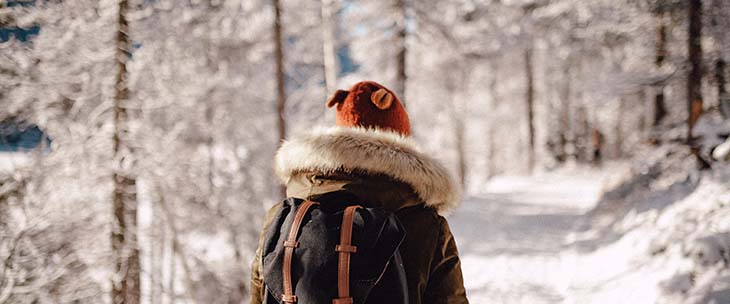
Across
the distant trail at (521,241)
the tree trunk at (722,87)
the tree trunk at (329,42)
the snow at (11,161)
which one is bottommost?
the distant trail at (521,241)

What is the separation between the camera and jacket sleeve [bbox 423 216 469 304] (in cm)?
205

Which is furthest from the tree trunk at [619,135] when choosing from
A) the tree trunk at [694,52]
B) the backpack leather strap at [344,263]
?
the backpack leather strap at [344,263]

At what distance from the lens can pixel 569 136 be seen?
25312 millimetres

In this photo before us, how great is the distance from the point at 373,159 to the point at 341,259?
48 cm

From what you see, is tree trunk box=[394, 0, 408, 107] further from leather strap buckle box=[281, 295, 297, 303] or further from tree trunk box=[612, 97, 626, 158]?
tree trunk box=[612, 97, 626, 158]

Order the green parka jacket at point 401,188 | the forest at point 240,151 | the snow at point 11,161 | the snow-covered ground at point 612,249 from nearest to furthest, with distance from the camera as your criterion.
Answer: the green parka jacket at point 401,188
the snow at point 11,161
the snow-covered ground at point 612,249
the forest at point 240,151

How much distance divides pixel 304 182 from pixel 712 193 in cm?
690

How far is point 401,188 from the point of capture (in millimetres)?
2061

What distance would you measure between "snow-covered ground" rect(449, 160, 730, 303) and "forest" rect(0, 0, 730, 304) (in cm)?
4

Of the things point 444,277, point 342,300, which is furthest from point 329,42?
point 342,300

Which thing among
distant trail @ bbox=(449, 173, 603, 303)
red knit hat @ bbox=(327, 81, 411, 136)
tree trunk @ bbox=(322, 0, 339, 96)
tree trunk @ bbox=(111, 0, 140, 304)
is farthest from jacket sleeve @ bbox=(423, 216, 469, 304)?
tree trunk @ bbox=(322, 0, 339, 96)

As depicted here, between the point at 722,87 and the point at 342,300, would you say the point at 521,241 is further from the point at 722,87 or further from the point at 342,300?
the point at 342,300

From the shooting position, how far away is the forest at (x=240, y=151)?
516 cm

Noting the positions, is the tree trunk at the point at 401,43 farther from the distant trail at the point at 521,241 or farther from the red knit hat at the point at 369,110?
the red knit hat at the point at 369,110
